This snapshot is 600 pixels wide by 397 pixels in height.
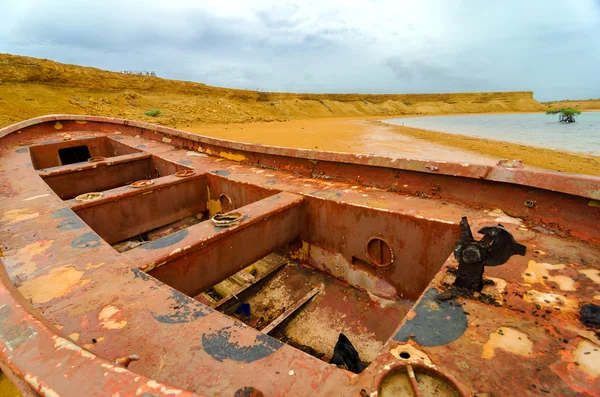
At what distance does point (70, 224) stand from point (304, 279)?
7.54 feet

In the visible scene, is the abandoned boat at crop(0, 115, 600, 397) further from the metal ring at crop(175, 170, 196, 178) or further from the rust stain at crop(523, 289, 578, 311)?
the metal ring at crop(175, 170, 196, 178)

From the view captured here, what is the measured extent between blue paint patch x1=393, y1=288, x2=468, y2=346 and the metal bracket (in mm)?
173

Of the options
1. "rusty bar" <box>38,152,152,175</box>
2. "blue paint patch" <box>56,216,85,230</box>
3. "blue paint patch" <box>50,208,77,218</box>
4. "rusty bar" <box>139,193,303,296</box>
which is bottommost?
"rusty bar" <box>139,193,303,296</box>

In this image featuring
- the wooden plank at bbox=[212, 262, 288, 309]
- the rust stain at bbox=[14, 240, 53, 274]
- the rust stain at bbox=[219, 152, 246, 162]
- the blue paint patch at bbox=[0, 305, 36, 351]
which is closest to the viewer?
the blue paint patch at bbox=[0, 305, 36, 351]

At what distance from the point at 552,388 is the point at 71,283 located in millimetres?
2232

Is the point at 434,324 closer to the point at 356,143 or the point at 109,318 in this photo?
the point at 109,318

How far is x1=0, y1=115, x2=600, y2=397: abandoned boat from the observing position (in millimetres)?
1050

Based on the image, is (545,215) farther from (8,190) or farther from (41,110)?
(41,110)

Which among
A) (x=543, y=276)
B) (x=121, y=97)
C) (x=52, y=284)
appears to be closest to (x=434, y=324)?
(x=543, y=276)

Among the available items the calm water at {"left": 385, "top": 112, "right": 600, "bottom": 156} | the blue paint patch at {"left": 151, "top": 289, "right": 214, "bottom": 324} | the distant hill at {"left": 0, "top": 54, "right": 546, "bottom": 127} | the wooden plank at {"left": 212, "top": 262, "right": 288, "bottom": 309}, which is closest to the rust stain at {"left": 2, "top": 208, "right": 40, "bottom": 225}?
the wooden plank at {"left": 212, "top": 262, "right": 288, "bottom": 309}

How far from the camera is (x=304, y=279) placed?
3426mm

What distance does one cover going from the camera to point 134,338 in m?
1.24

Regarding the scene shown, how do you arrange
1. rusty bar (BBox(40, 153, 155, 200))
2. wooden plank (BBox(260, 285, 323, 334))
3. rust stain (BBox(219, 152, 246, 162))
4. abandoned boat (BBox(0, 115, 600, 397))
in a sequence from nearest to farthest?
abandoned boat (BBox(0, 115, 600, 397)) < wooden plank (BBox(260, 285, 323, 334)) < rusty bar (BBox(40, 153, 155, 200)) < rust stain (BBox(219, 152, 246, 162))

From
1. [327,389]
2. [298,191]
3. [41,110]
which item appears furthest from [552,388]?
[41,110]
